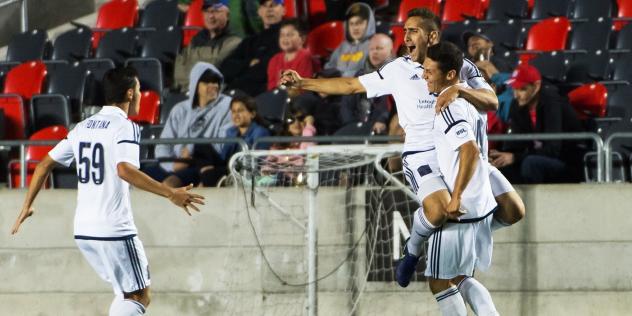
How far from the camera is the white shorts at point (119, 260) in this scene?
28.0 feet

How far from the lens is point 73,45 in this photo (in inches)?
623

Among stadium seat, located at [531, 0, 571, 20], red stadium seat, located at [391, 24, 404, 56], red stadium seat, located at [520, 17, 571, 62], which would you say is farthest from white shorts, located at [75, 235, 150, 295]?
stadium seat, located at [531, 0, 571, 20]

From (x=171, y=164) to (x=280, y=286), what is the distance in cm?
164

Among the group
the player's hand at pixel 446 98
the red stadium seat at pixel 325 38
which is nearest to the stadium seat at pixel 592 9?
the red stadium seat at pixel 325 38

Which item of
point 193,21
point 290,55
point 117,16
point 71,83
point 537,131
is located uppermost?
point 117,16

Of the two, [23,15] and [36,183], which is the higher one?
[23,15]

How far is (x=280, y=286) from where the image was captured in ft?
35.6

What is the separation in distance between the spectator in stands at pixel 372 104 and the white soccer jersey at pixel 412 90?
279 cm

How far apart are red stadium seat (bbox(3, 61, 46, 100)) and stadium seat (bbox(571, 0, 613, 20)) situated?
575cm

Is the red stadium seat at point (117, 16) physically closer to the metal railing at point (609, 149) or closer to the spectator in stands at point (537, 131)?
the spectator in stands at point (537, 131)

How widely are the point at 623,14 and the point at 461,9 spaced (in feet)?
5.67

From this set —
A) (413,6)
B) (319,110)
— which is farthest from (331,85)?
(413,6)

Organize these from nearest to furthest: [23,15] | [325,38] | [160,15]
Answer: [325,38] < [160,15] < [23,15]

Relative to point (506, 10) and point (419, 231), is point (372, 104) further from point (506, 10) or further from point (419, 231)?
point (419, 231)
